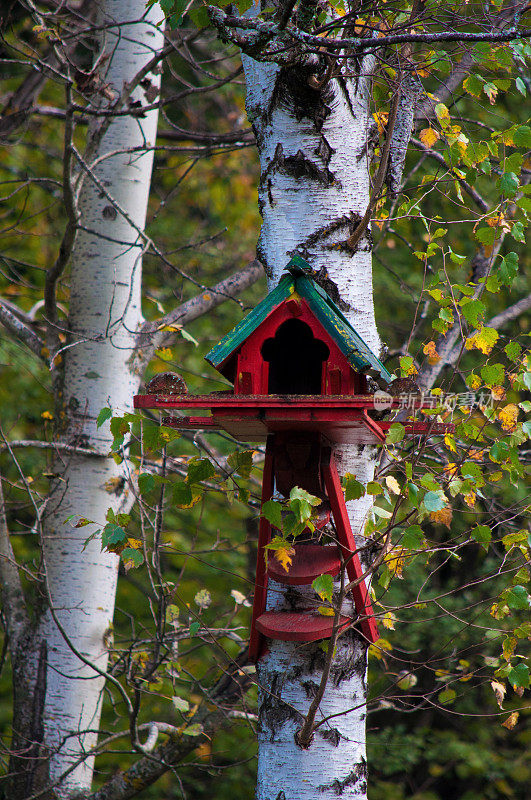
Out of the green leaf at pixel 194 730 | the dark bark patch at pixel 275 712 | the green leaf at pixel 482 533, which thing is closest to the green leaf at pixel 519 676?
the green leaf at pixel 482 533

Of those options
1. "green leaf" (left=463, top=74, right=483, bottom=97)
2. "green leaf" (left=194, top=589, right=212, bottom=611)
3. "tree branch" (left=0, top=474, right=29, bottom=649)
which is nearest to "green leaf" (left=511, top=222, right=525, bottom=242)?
"green leaf" (left=463, top=74, right=483, bottom=97)

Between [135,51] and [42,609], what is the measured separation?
2.73 metres

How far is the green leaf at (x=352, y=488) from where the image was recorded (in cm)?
191

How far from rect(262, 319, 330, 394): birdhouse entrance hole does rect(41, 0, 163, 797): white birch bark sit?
3.67ft

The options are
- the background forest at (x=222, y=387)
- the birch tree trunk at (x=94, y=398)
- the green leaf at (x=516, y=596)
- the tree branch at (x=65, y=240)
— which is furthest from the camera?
the background forest at (x=222, y=387)

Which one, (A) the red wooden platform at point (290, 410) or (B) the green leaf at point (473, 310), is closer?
(A) the red wooden platform at point (290, 410)

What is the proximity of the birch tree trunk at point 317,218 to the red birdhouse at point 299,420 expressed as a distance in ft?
0.32

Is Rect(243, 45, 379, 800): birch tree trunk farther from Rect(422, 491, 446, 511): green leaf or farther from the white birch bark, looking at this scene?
the white birch bark

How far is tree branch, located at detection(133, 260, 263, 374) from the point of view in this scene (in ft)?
12.1

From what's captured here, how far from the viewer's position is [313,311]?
6.75ft

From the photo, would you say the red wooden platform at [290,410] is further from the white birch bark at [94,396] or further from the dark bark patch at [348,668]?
the white birch bark at [94,396]

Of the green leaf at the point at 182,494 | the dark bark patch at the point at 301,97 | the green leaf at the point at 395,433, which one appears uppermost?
the dark bark patch at the point at 301,97

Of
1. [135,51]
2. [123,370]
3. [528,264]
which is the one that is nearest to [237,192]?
[528,264]

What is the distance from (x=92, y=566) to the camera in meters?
3.45
